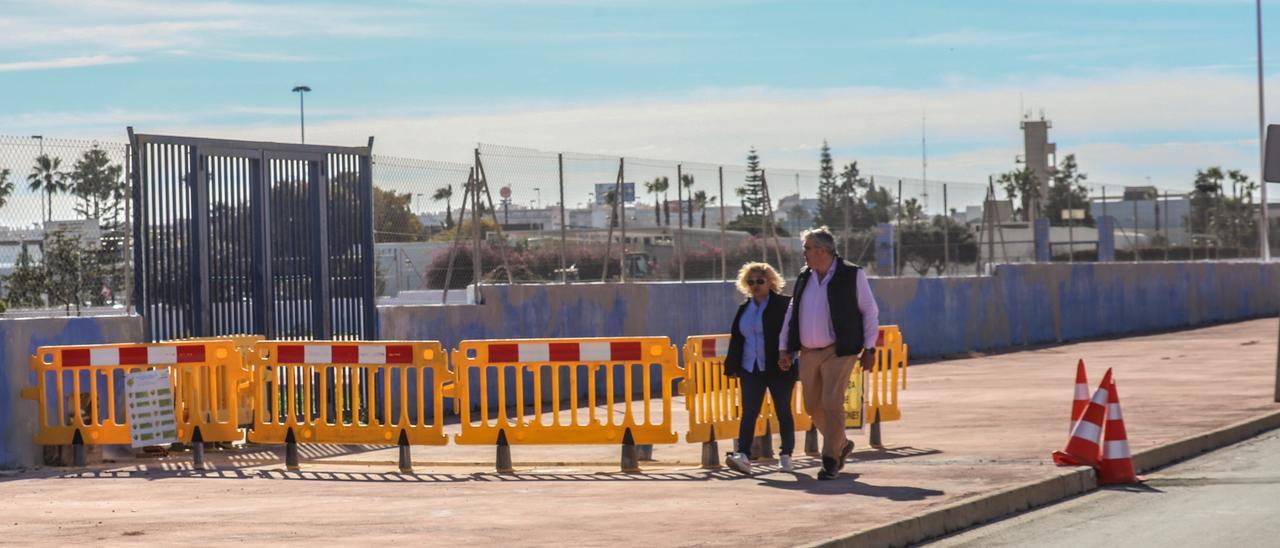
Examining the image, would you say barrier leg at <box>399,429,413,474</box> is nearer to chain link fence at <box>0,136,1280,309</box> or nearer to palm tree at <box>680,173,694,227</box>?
chain link fence at <box>0,136,1280,309</box>

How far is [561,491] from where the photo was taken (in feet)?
41.5

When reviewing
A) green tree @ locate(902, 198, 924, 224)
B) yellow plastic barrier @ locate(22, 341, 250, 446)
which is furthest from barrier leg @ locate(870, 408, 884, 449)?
green tree @ locate(902, 198, 924, 224)

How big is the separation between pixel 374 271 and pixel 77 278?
4.09 meters

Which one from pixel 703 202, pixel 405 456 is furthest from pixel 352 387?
pixel 703 202

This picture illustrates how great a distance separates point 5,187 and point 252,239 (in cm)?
318

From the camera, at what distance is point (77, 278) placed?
16297 mm

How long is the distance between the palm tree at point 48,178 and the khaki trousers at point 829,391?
7106 millimetres

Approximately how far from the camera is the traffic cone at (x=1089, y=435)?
13094mm

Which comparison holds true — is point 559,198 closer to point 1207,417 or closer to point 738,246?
point 738,246

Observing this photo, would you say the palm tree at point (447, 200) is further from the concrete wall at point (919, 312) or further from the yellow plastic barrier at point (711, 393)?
the yellow plastic barrier at point (711, 393)

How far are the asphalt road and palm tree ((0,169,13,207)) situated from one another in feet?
29.6

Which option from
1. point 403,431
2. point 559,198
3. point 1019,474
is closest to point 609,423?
point 403,431

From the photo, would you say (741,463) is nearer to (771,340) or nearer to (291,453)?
(771,340)

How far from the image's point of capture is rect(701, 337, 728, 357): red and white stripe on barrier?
1462 cm
